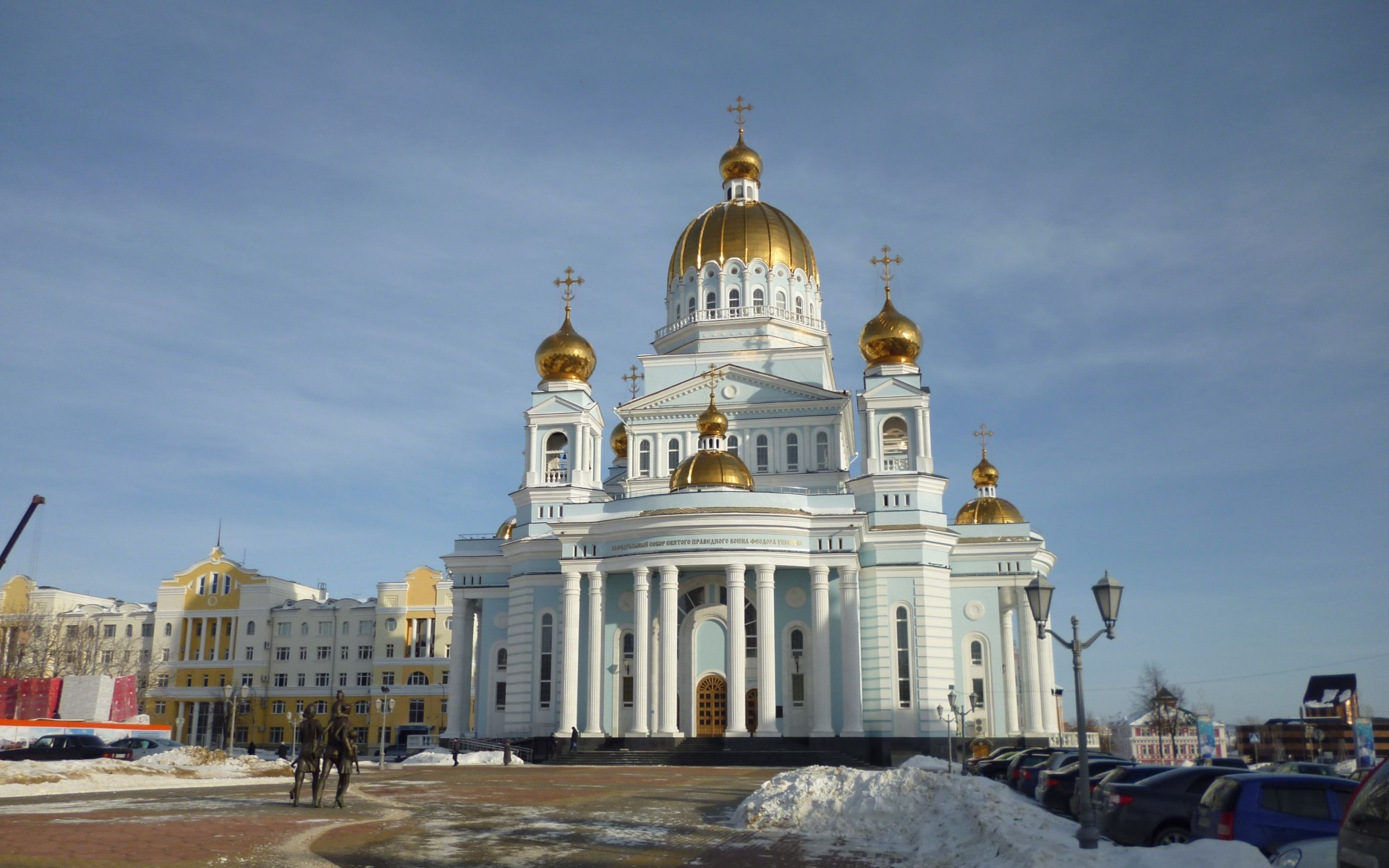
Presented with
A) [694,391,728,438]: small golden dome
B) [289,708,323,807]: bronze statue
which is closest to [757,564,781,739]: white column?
[694,391,728,438]: small golden dome

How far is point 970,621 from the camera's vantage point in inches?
1842

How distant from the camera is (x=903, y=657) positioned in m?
40.9

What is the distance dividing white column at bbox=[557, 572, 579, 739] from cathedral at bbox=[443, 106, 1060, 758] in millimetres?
84

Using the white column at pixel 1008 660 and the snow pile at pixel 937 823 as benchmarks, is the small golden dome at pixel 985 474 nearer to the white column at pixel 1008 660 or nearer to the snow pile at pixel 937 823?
the white column at pixel 1008 660

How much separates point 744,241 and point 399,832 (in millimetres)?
37108

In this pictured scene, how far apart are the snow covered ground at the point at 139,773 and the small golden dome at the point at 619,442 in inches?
1030

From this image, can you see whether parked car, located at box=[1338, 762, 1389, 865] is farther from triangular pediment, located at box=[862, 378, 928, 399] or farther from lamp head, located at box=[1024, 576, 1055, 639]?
triangular pediment, located at box=[862, 378, 928, 399]

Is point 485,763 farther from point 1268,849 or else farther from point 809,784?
point 1268,849

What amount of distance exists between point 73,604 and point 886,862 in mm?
80692

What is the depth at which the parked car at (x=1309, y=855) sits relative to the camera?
9.72 meters

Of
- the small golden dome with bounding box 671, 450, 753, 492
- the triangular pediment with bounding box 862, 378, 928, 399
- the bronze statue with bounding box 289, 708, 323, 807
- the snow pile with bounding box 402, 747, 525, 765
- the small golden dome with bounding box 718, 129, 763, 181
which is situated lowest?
the snow pile with bounding box 402, 747, 525, 765

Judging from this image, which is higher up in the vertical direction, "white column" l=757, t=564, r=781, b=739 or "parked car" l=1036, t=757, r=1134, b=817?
"white column" l=757, t=564, r=781, b=739

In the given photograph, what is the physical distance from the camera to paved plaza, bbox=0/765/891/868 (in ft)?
42.4

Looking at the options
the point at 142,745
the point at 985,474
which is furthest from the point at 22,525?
the point at 985,474
